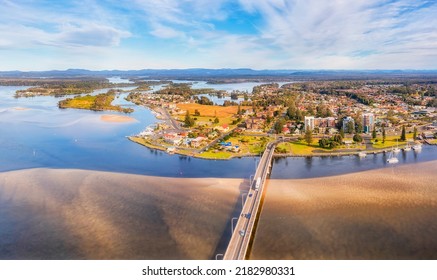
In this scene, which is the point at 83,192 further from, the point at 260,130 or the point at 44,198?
the point at 260,130

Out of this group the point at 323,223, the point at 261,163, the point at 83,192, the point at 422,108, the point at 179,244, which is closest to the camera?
the point at 179,244

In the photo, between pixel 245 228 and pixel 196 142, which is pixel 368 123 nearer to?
pixel 196 142

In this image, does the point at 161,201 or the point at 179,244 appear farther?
the point at 161,201

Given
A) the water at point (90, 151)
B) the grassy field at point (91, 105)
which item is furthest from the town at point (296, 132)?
the grassy field at point (91, 105)

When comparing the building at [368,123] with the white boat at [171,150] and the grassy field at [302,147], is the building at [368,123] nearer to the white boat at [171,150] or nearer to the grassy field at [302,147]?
the grassy field at [302,147]

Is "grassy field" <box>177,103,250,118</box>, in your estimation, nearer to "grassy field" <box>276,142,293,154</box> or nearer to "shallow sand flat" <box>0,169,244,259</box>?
"grassy field" <box>276,142,293,154</box>

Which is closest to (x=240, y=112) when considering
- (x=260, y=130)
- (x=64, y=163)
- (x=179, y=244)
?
(x=260, y=130)

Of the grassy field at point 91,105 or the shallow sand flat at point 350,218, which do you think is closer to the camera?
the shallow sand flat at point 350,218
